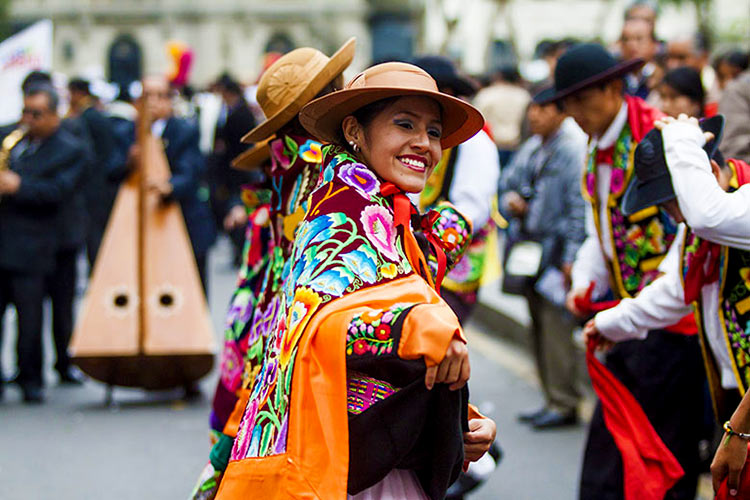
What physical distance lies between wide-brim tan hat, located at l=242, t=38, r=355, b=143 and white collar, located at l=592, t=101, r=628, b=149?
52.4 inches

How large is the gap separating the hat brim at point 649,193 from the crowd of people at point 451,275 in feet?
0.03

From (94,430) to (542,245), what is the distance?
10.2 ft

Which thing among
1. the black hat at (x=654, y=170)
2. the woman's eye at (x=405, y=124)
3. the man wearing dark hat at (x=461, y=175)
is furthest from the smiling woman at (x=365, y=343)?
the man wearing dark hat at (x=461, y=175)

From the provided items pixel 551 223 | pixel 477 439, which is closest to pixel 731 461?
pixel 477 439

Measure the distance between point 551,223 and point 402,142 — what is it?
403 cm

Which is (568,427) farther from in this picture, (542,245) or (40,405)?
(40,405)

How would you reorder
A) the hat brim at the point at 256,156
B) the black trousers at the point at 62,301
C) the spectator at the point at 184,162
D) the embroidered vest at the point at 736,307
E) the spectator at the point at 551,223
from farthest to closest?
the black trousers at the point at 62,301
the spectator at the point at 184,162
the spectator at the point at 551,223
the hat brim at the point at 256,156
the embroidered vest at the point at 736,307

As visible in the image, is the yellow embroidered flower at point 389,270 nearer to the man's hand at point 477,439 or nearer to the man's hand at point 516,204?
the man's hand at point 477,439

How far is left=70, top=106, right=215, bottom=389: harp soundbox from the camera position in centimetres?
765

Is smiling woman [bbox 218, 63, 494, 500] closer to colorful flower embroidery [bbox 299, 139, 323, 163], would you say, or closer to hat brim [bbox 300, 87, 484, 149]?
hat brim [bbox 300, 87, 484, 149]

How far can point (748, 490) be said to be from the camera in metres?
3.44

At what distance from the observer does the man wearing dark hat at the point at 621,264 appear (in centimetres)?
458

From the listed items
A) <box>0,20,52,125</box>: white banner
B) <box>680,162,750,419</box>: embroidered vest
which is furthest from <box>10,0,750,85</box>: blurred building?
<box>680,162,750,419</box>: embroidered vest

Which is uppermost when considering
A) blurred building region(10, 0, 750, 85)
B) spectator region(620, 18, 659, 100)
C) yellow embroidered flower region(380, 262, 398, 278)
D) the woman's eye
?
blurred building region(10, 0, 750, 85)
